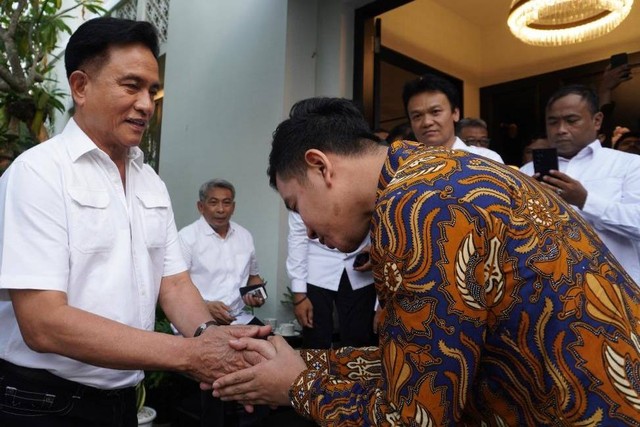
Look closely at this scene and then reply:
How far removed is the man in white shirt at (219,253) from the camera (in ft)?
13.6

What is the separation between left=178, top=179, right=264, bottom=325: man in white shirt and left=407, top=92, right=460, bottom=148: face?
6.11ft

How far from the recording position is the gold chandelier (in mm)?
4008

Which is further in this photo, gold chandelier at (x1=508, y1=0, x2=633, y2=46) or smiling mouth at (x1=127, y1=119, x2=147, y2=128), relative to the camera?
gold chandelier at (x1=508, y1=0, x2=633, y2=46)

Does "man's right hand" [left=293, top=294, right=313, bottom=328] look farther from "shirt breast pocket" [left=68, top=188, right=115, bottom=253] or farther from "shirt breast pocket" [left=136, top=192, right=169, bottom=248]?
"shirt breast pocket" [left=68, top=188, right=115, bottom=253]

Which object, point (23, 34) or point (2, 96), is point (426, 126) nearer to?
point (2, 96)

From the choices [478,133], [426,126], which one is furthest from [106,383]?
[478,133]

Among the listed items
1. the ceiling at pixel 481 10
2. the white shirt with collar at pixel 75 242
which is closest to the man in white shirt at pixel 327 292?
the white shirt with collar at pixel 75 242

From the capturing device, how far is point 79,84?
157cm

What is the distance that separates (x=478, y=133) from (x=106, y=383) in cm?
362

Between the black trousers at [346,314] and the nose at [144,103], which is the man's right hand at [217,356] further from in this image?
the black trousers at [346,314]

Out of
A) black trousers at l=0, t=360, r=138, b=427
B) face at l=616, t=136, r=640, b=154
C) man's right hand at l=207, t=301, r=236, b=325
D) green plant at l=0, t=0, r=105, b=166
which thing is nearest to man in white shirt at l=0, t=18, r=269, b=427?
black trousers at l=0, t=360, r=138, b=427

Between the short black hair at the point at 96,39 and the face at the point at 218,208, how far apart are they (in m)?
2.72

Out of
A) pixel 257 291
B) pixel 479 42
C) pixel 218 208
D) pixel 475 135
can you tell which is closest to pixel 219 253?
pixel 218 208

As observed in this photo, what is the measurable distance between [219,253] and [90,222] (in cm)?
283
